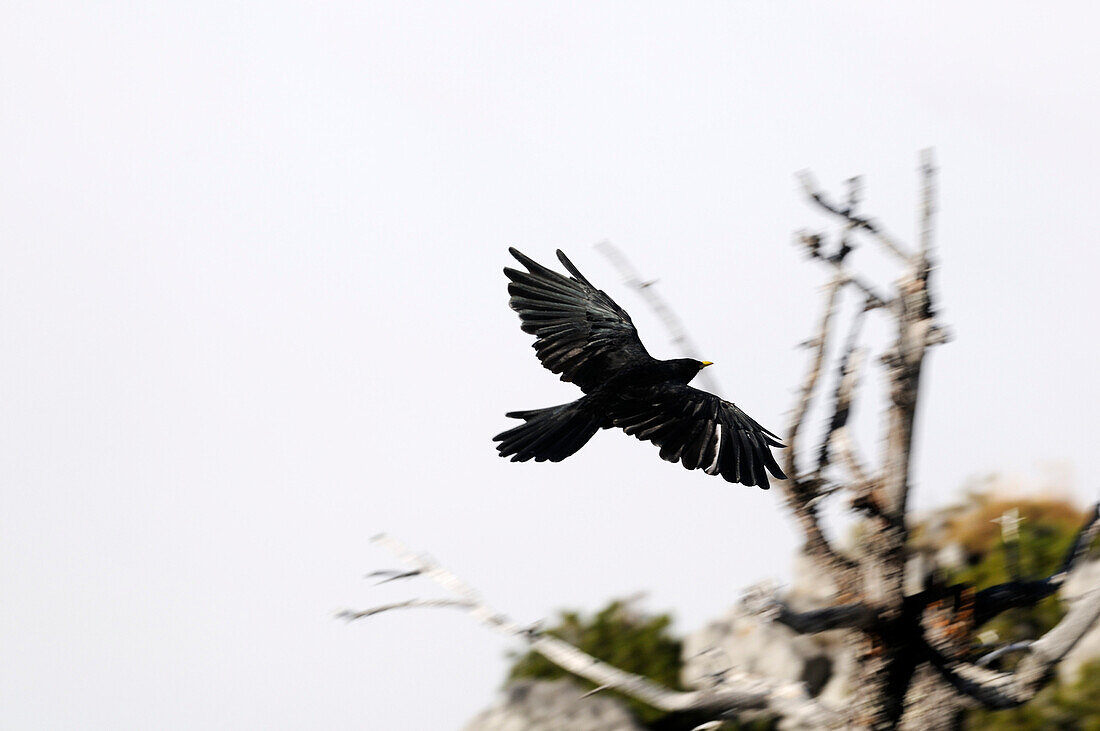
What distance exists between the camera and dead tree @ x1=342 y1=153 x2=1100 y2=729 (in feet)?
27.8

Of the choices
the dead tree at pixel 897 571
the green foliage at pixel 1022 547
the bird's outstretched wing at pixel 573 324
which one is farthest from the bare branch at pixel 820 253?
the green foliage at pixel 1022 547

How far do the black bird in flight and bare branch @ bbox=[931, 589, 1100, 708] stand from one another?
2622 mm

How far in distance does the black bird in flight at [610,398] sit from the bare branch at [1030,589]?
2.65m

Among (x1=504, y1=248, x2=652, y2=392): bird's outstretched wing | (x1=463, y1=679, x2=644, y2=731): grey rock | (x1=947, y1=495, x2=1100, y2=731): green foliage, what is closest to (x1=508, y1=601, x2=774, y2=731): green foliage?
(x1=463, y1=679, x2=644, y2=731): grey rock

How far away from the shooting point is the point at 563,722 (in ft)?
48.4

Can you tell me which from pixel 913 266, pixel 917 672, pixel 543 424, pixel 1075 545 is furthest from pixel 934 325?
pixel 543 424

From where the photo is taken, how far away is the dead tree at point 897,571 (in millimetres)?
8477

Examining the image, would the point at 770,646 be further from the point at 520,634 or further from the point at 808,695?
the point at 520,634

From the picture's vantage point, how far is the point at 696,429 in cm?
702

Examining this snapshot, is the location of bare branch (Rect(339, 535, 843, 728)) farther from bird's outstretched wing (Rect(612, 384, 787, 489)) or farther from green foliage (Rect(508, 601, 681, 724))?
green foliage (Rect(508, 601, 681, 724))

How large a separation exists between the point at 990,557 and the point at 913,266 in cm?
801

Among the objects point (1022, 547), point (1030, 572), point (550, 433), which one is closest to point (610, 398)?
point (550, 433)

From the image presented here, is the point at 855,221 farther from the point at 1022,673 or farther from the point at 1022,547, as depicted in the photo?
the point at 1022,547

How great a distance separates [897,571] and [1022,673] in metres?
1.08
